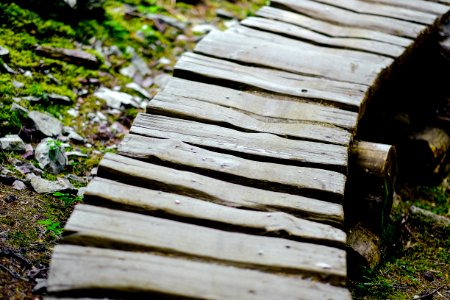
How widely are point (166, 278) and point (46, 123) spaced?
2.23m

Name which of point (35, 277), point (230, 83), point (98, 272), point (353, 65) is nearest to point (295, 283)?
point (98, 272)

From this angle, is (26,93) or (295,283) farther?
(26,93)

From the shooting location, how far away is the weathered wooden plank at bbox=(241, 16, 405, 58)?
4336 millimetres

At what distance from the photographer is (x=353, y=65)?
409 centimetres

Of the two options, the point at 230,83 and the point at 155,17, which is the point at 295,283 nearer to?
the point at 230,83

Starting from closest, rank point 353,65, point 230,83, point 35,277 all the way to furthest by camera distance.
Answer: point 35,277, point 230,83, point 353,65

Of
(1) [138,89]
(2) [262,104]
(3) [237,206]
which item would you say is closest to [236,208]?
(3) [237,206]

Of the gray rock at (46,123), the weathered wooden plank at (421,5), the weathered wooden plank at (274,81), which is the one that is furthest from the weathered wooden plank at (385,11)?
the gray rock at (46,123)

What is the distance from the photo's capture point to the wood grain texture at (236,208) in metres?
2.60

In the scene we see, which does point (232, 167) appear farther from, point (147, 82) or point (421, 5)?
point (421, 5)

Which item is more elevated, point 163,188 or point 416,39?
point 416,39

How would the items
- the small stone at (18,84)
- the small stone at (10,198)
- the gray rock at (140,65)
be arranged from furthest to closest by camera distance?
1. the gray rock at (140,65)
2. the small stone at (18,84)
3. the small stone at (10,198)

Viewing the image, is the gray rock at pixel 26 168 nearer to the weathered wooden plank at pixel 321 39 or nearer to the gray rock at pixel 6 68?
the gray rock at pixel 6 68

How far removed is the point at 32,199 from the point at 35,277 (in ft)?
2.44
